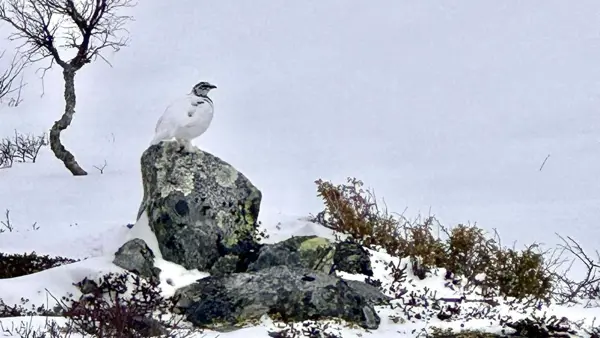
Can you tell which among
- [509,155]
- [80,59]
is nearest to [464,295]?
[509,155]

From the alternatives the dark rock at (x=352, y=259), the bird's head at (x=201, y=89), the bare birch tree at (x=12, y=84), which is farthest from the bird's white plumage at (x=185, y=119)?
the bare birch tree at (x=12, y=84)

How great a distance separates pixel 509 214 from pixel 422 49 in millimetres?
11239

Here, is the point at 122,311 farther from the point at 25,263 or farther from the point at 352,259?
the point at 25,263

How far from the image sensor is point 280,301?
654 centimetres

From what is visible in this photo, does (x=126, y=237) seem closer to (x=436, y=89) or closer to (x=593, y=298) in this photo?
(x=593, y=298)

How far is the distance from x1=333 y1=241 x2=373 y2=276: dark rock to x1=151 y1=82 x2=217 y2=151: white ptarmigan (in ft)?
5.92

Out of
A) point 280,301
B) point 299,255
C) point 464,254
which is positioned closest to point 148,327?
point 280,301

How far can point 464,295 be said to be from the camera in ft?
24.1

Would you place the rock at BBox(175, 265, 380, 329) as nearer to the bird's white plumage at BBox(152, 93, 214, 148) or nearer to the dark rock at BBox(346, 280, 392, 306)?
the dark rock at BBox(346, 280, 392, 306)

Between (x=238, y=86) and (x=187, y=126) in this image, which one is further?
(x=238, y=86)

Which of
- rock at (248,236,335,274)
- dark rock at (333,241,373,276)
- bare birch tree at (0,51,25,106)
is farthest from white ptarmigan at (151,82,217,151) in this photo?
bare birch tree at (0,51,25,106)

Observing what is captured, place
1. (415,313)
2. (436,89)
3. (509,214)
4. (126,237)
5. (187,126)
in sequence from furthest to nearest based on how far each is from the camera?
(436,89), (509,214), (126,237), (187,126), (415,313)

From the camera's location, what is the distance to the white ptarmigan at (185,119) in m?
8.49

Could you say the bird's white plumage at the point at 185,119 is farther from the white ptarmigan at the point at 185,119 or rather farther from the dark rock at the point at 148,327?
the dark rock at the point at 148,327
